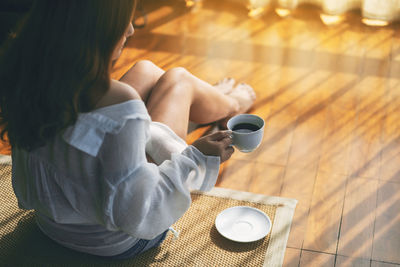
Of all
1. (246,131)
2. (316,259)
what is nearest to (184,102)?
(246,131)

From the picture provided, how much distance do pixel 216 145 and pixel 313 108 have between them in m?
0.98

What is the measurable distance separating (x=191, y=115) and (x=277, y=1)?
1.19 metres

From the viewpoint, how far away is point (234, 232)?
1593mm

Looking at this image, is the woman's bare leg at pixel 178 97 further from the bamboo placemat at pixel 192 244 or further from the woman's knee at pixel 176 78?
the bamboo placemat at pixel 192 244

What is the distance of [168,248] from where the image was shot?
1.55 meters

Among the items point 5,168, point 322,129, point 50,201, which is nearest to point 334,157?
point 322,129

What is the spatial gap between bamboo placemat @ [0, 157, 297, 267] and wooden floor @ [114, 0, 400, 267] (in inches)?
2.1

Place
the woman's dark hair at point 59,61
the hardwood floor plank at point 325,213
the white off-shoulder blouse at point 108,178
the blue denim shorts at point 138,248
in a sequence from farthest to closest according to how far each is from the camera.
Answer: the hardwood floor plank at point 325,213
the blue denim shorts at point 138,248
the white off-shoulder blouse at point 108,178
the woman's dark hair at point 59,61

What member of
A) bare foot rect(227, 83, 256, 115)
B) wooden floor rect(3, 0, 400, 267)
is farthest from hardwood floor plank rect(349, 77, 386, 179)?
bare foot rect(227, 83, 256, 115)

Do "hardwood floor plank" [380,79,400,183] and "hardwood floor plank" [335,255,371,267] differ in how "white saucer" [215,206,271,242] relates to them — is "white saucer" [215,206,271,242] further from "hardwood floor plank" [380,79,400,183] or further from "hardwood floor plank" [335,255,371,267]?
→ "hardwood floor plank" [380,79,400,183]

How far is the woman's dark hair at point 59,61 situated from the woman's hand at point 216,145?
34 centimetres

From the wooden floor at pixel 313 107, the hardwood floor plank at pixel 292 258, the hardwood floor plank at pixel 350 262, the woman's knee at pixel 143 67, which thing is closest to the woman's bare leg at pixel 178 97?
the woman's knee at pixel 143 67

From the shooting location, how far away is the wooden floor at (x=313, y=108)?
5.29 feet

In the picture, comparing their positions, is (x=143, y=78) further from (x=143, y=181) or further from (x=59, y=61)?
(x=59, y=61)
